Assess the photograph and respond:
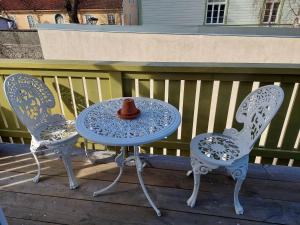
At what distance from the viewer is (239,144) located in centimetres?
164

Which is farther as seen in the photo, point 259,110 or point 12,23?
point 12,23

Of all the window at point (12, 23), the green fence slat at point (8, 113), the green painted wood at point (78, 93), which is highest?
the green painted wood at point (78, 93)

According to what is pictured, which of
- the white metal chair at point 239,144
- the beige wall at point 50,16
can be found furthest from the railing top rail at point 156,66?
the beige wall at point 50,16

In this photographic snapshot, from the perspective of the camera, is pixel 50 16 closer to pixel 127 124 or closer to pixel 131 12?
pixel 131 12

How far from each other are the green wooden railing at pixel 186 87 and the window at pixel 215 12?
26.1 ft

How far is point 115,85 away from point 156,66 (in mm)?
429

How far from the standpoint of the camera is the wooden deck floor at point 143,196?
1.58 m

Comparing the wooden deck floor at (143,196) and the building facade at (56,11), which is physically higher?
the building facade at (56,11)

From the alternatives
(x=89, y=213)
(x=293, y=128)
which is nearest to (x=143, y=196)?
(x=89, y=213)

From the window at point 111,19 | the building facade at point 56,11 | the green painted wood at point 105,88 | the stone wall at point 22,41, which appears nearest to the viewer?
the green painted wood at point 105,88

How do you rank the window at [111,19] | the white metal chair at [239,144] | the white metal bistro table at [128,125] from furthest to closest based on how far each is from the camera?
1. the window at [111,19]
2. the white metal chair at [239,144]
3. the white metal bistro table at [128,125]

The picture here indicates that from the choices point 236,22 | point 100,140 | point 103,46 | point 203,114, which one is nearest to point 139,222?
point 100,140

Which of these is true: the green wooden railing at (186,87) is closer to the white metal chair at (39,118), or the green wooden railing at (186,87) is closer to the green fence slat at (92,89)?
the green fence slat at (92,89)

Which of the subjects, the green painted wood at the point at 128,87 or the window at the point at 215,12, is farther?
the window at the point at 215,12
